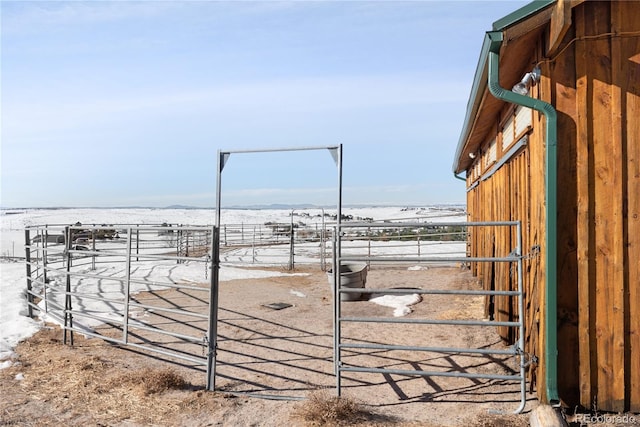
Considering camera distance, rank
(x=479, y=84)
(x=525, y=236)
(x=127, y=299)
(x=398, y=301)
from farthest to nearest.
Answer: (x=398, y=301), (x=127, y=299), (x=479, y=84), (x=525, y=236)

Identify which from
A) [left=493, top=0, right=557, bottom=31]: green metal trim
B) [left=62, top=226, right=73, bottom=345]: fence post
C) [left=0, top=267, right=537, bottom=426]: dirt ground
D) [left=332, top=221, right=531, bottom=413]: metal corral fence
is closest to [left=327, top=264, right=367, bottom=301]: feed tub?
[left=332, top=221, right=531, bottom=413]: metal corral fence

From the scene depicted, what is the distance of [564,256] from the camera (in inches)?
156

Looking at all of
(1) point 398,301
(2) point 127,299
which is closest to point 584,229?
(2) point 127,299

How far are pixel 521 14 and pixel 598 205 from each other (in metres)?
1.69

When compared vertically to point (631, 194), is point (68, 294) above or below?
below

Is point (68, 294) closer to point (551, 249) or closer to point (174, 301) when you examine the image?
point (174, 301)

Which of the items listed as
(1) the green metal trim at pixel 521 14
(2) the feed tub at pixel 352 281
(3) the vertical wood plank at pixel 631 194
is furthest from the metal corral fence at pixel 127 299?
(3) the vertical wood plank at pixel 631 194

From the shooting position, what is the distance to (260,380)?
5020 mm

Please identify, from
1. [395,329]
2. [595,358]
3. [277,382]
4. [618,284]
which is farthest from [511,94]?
[395,329]

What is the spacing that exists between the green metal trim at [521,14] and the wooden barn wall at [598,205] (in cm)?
33

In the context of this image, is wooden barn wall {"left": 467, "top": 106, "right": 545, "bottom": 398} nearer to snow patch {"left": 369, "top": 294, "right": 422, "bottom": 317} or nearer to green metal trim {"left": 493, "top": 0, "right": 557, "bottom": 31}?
green metal trim {"left": 493, "top": 0, "right": 557, "bottom": 31}

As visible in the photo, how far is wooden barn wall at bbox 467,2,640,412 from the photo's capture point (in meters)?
3.82

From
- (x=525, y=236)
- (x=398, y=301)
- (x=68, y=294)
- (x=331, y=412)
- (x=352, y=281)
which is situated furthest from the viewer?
(x=352, y=281)

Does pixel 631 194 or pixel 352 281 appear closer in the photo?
pixel 631 194
